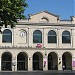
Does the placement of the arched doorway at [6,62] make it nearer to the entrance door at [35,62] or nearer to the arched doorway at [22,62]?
the arched doorway at [22,62]

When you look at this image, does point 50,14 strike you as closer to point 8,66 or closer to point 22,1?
point 8,66

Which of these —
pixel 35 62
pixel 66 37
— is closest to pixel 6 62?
pixel 35 62

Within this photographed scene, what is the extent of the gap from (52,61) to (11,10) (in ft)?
214

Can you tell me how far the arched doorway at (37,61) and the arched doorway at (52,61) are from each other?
2474 mm

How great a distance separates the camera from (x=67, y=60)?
99.6 metres

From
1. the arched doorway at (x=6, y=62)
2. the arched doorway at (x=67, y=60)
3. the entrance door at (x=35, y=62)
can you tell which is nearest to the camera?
the arched doorway at (x=6, y=62)

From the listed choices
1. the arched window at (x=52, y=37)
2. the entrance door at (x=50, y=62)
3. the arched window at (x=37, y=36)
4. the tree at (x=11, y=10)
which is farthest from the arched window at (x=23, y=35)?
the tree at (x=11, y=10)

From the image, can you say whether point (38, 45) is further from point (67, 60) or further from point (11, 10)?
point (11, 10)

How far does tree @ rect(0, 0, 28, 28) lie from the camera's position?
3350 centimetres

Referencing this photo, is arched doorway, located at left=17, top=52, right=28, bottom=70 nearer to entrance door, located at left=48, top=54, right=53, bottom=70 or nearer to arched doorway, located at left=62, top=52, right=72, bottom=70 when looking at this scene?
entrance door, located at left=48, top=54, right=53, bottom=70

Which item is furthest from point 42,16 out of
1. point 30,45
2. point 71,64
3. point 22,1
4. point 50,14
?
point 22,1

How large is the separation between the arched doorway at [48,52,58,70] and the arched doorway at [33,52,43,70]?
2.47 metres

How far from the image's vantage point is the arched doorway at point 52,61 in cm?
9738

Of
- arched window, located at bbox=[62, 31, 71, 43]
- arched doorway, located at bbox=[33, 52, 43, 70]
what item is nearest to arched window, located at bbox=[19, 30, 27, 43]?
arched doorway, located at bbox=[33, 52, 43, 70]
